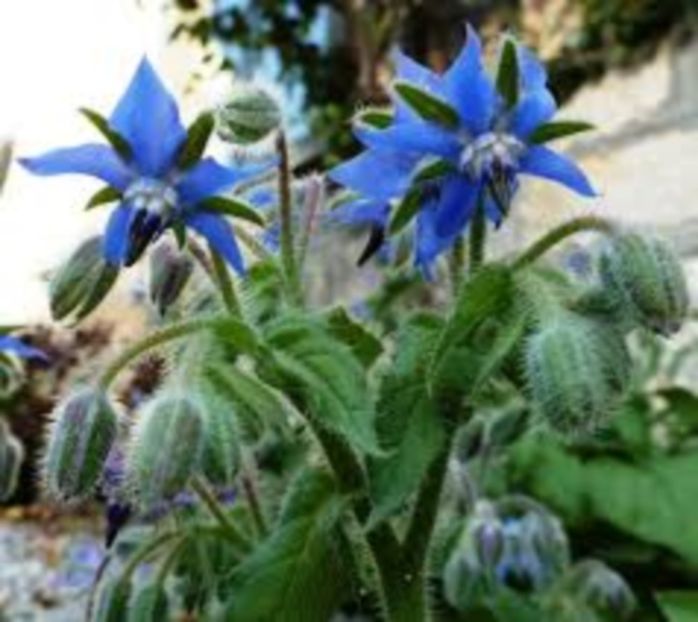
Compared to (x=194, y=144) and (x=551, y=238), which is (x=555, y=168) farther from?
(x=194, y=144)

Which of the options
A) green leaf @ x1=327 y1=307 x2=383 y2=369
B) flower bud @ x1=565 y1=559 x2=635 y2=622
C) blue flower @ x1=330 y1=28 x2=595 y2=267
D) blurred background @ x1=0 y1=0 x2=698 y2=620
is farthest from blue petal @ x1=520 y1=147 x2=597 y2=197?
blurred background @ x1=0 y1=0 x2=698 y2=620

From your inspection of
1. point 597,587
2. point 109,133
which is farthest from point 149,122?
point 597,587

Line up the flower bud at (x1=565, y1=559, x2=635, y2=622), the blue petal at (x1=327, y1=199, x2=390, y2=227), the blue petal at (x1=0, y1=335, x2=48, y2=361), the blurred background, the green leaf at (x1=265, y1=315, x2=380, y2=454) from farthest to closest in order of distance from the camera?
the blurred background → the flower bud at (x1=565, y1=559, x2=635, y2=622) → the blue petal at (x1=0, y1=335, x2=48, y2=361) → the blue petal at (x1=327, y1=199, x2=390, y2=227) → the green leaf at (x1=265, y1=315, x2=380, y2=454)

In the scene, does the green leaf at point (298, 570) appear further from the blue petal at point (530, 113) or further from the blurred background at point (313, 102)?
the blurred background at point (313, 102)

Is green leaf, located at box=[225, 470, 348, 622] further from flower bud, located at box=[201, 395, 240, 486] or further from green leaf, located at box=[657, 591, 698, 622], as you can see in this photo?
green leaf, located at box=[657, 591, 698, 622]

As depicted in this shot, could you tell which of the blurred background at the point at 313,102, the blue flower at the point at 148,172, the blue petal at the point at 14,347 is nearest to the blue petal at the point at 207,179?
the blue flower at the point at 148,172

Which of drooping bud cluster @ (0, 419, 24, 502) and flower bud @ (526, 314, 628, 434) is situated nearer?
flower bud @ (526, 314, 628, 434)
